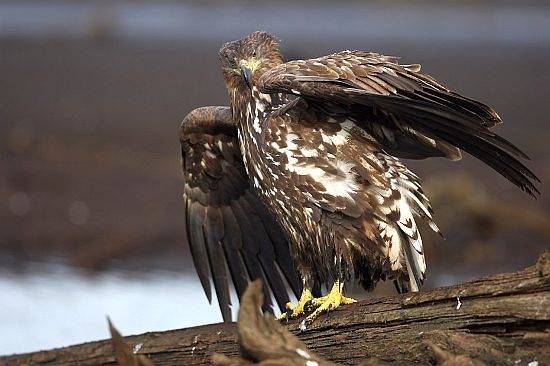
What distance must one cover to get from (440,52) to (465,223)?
28.9 ft

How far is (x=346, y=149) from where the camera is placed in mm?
6586

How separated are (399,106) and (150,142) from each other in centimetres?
1025

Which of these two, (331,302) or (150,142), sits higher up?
(150,142)

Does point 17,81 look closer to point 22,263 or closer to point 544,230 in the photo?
point 22,263

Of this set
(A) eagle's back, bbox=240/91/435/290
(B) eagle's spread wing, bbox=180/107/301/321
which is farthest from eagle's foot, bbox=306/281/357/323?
(B) eagle's spread wing, bbox=180/107/301/321

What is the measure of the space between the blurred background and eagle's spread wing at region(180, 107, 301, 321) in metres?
1.13

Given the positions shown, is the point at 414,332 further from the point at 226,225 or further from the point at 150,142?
the point at 150,142

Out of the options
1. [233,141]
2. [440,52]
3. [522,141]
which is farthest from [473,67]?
[233,141]

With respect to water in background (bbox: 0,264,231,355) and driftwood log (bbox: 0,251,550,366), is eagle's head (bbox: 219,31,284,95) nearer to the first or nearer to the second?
driftwood log (bbox: 0,251,550,366)

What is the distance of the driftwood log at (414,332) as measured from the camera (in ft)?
17.5

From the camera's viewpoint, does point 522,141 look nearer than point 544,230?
No

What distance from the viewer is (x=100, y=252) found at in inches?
517

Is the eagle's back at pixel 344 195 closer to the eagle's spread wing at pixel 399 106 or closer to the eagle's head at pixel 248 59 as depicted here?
the eagle's spread wing at pixel 399 106

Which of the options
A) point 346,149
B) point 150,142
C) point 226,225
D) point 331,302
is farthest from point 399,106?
point 150,142
